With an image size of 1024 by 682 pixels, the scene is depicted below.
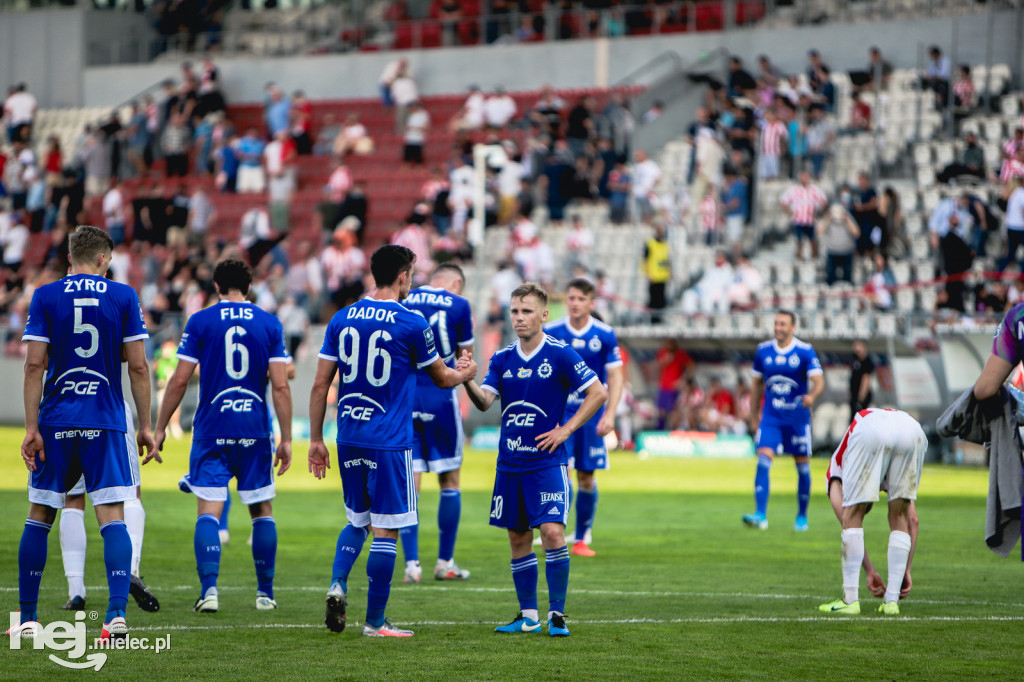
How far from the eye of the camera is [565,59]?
123 feet

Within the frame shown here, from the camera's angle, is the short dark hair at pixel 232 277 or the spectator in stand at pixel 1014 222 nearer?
the short dark hair at pixel 232 277

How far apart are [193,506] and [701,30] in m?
22.9

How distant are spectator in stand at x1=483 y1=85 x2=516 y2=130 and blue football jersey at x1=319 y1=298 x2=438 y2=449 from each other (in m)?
26.9

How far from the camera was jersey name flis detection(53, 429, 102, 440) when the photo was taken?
8.12 m

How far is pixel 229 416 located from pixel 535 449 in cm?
212

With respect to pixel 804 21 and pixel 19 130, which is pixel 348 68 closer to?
pixel 19 130

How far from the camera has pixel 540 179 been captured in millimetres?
32000

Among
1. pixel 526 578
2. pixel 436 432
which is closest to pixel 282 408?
pixel 526 578

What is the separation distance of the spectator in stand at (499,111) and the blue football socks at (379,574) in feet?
89.5

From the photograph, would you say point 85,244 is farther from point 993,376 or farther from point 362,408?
point 993,376

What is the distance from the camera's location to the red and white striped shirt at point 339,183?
34.7m

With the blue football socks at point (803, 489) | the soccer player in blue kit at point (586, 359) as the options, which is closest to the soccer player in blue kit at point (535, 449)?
the soccer player in blue kit at point (586, 359)

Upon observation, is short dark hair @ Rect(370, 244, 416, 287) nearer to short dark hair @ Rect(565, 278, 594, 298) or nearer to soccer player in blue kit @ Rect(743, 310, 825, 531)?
short dark hair @ Rect(565, 278, 594, 298)

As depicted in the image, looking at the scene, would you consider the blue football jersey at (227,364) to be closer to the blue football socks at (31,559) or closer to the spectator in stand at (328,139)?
the blue football socks at (31,559)
